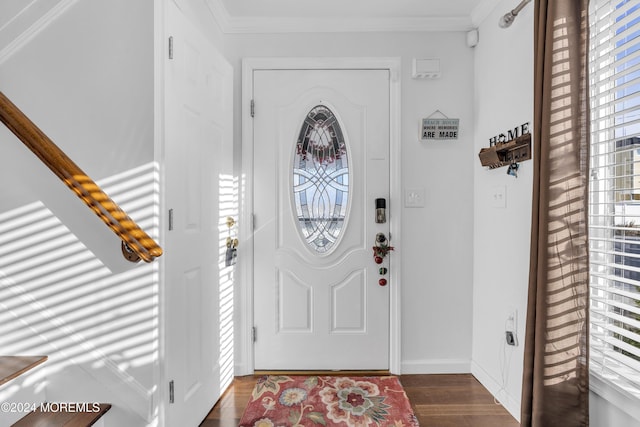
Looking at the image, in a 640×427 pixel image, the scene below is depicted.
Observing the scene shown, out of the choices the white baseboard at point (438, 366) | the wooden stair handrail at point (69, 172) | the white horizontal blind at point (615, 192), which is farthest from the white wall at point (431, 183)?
the wooden stair handrail at point (69, 172)

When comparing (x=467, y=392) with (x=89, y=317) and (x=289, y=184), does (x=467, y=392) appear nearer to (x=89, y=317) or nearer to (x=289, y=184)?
(x=289, y=184)

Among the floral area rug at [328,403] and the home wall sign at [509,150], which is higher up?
the home wall sign at [509,150]

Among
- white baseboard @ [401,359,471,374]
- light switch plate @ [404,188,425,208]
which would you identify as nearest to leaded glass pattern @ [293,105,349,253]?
light switch plate @ [404,188,425,208]

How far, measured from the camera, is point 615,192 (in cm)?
148

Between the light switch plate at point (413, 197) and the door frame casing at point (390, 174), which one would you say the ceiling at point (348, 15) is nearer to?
the door frame casing at point (390, 174)

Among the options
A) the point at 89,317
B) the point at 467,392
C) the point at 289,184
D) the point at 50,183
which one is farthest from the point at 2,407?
the point at 467,392

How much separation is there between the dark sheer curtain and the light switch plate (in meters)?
1.13

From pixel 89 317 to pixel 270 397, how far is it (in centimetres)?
119

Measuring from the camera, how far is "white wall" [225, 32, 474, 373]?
8.56ft

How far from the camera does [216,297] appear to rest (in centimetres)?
226

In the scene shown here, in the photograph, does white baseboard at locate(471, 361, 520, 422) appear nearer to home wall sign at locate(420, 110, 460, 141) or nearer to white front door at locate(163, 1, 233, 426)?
home wall sign at locate(420, 110, 460, 141)

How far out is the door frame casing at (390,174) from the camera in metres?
2.59

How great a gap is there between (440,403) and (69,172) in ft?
7.47

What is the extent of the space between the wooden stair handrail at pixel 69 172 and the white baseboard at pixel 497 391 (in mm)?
2098
